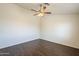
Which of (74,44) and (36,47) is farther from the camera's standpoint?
(74,44)

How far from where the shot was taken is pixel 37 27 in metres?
1.60

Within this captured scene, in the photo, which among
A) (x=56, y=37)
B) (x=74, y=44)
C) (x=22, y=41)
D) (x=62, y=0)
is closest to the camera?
(x=62, y=0)

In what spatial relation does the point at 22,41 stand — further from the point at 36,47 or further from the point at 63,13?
the point at 63,13

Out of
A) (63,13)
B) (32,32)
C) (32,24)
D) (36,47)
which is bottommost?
(36,47)

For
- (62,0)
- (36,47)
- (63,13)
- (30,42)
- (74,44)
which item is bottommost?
(74,44)

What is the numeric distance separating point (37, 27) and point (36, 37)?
16 cm

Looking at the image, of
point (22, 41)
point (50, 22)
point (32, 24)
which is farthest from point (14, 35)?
point (50, 22)

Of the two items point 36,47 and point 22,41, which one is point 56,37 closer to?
point 36,47

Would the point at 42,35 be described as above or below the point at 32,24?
below

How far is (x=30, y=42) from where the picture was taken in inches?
59.9

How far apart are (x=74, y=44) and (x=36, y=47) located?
3.26ft

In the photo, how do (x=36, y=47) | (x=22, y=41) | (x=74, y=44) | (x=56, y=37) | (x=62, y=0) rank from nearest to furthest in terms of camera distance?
(x=62, y=0)
(x=22, y=41)
(x=36, y=47)
(x=56, y=37)
(x=74, y=44)

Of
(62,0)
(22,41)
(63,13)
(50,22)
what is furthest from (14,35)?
(62,0)

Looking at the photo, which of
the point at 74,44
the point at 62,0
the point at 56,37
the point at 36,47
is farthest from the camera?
the point at 74,44
